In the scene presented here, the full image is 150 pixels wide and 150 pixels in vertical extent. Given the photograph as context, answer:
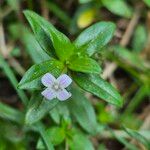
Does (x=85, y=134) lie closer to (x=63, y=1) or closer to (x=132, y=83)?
(x=132, y=83)

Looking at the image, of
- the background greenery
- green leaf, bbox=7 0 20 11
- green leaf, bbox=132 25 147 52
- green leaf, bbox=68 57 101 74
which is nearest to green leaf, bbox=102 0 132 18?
the background greenery

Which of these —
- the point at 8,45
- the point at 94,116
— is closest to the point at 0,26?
the point at 8,45

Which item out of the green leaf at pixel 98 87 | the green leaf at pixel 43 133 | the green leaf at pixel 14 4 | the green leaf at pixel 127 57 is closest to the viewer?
the green leaf at pixel 98 87

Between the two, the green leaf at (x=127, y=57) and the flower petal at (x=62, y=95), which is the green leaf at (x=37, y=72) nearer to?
the flower petal at (x=62, y=95)

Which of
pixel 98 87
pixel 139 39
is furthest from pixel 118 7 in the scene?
pixel 98 87

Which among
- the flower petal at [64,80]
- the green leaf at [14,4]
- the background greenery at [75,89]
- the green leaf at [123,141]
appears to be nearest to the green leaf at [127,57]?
the background greenery at [75,89]

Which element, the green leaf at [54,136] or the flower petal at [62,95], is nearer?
the flower petal at [62,95]

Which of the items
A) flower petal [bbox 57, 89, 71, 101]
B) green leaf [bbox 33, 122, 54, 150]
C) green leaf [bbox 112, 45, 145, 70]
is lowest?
green leaf [bbox 33, 122, 54, 150]

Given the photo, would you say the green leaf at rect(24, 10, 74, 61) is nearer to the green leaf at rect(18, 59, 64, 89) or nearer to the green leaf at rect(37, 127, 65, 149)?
the green leaf at rect(18, 59, 64, 89)
